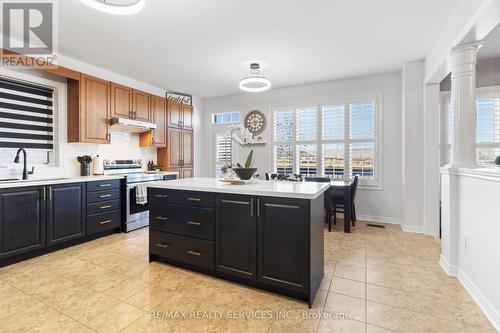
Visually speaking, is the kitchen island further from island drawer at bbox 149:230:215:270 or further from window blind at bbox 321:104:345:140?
window blind at bbox 321:104:345:140

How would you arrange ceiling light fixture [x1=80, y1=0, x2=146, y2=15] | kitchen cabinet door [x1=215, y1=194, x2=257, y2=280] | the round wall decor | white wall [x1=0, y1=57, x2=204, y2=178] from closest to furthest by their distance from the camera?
ceiling light fixture [x1=80, y1=0, x2=146, y2=15] < kitchen cabinet door [x1=215, y1=194, x2=257, y2=280] < white wall [x1=0, y1=57, x2=204, y2=178] < the round wall decor

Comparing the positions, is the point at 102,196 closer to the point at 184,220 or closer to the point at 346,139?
the point at 184,220

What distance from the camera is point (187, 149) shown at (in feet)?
18.8

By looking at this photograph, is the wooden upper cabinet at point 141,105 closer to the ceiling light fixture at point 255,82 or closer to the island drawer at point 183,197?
the ceiling light fixture at point 255,82

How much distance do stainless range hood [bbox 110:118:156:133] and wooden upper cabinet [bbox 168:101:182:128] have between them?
2.15 feet

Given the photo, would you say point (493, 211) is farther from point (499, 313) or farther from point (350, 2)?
point (350, 2)

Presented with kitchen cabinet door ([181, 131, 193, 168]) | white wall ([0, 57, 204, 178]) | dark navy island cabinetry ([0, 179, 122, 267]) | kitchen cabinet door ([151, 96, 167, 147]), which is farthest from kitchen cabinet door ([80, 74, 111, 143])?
kitchen cabinet door ([181, 131, 193, 168])

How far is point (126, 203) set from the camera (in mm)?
3928

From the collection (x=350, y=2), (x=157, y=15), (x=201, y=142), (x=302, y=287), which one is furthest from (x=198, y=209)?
(x=201, y=142)

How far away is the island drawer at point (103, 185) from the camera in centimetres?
350

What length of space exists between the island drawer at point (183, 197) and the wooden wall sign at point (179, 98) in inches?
130

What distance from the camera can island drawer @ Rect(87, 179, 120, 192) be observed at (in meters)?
3.50

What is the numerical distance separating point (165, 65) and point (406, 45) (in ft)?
11.9

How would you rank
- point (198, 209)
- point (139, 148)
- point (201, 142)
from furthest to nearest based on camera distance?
point (201, 142)
point (139, 148)
point (198, 209)
